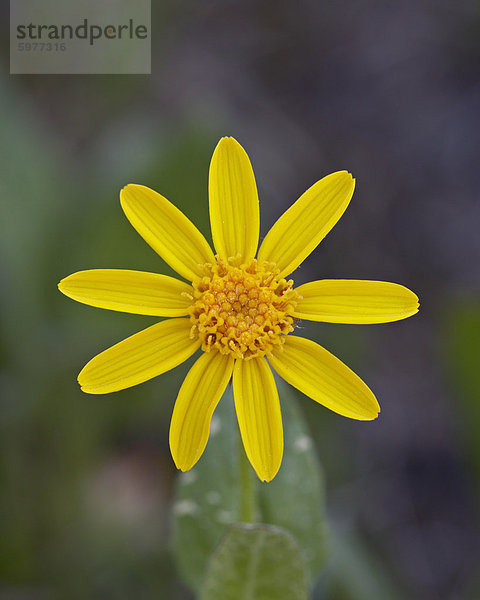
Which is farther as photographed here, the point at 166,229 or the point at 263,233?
the point at 263,233

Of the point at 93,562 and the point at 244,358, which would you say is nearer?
the point at 244,358

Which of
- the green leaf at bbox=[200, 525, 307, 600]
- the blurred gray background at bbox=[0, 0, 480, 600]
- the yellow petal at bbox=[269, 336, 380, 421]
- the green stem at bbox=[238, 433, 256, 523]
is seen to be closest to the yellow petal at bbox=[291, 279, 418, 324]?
the yellow petal at bbox=[269, 336, 380, 421]

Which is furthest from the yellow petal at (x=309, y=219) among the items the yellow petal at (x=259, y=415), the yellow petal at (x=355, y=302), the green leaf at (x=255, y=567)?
the green leaf at (x=255, y=567)

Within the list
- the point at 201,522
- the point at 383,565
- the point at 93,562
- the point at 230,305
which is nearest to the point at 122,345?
the point at 230,305

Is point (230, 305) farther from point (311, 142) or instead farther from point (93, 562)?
point (311, 142)

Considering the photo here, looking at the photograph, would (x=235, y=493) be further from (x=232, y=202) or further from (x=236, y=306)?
(x=232, y=202)

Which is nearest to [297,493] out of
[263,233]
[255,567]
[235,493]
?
[235,493]

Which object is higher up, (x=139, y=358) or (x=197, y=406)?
(x=139, y=358)
